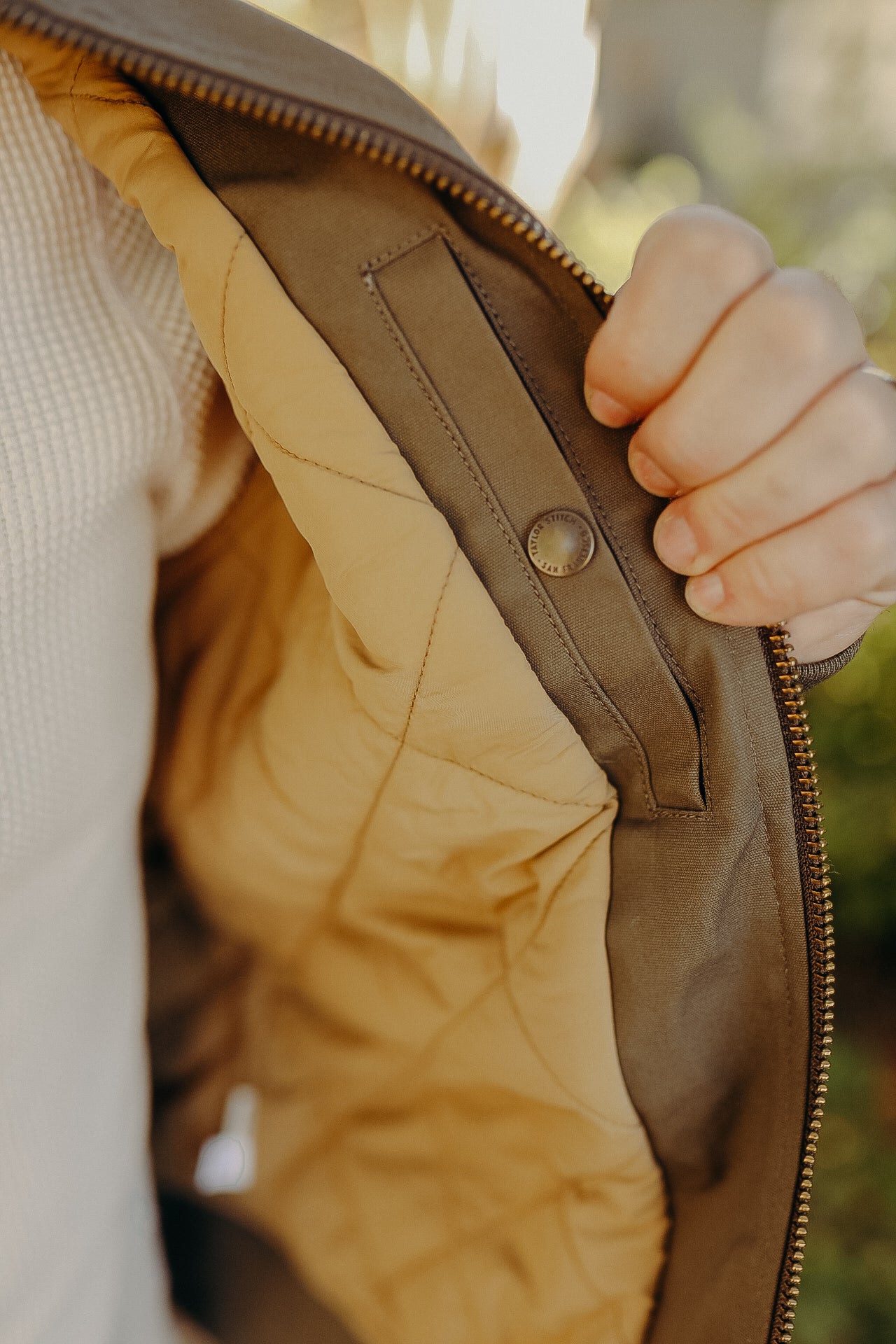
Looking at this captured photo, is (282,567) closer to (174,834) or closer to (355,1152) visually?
(174,834)

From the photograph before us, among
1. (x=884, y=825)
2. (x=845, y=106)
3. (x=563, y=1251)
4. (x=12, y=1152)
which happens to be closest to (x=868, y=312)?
(x=884, y=825)

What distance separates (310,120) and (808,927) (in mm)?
456

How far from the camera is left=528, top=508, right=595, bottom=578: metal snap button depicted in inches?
15.8

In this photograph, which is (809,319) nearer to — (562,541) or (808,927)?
(562,541)

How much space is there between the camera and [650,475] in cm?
40

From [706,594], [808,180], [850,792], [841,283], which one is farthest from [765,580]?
[808,180]

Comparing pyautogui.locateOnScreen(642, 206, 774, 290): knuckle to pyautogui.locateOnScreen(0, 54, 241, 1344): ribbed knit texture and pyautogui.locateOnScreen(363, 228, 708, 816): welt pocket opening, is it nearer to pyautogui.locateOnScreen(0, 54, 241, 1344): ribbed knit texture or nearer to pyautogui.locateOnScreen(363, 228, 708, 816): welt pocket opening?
pyautogui.locateOnScreen(363, 228, 708, 816): welt pocket opening

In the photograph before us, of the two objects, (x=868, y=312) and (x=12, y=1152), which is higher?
(x=868, y=312)

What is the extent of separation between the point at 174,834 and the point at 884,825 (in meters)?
1.13

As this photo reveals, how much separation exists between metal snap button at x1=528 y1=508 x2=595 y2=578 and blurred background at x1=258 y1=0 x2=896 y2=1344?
0.45 m

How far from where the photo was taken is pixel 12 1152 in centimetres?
48

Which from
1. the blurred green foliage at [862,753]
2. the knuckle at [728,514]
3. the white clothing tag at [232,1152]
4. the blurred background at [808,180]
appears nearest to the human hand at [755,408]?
the knuckle at [728,514]

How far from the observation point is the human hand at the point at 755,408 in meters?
0.35

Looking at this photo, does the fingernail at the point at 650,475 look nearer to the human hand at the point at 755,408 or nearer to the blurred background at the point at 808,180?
the human hand at the point at 755,408
